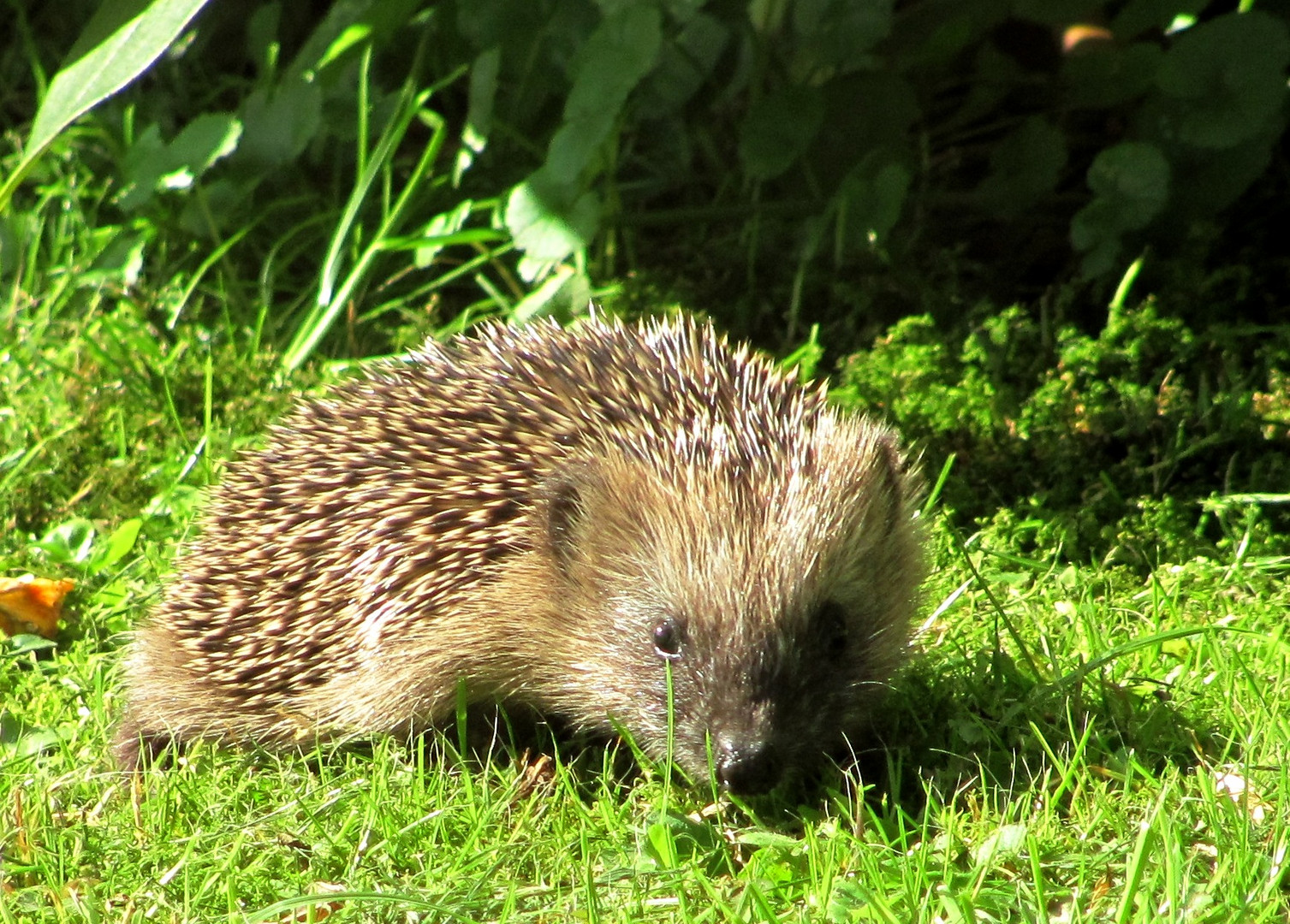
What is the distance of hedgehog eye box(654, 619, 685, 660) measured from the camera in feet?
10.3

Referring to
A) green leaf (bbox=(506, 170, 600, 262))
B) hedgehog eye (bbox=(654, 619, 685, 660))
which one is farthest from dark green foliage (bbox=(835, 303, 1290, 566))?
hedgehog eye (bbox=(654, 619, 685, 660))

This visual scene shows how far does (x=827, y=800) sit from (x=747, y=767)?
35 cm

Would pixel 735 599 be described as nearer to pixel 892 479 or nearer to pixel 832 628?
pixel 832 628

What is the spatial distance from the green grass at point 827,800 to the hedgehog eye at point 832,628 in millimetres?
243

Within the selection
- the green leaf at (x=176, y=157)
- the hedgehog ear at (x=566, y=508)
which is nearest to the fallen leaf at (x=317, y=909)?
the hedgehog ear at (x=566, y=508)

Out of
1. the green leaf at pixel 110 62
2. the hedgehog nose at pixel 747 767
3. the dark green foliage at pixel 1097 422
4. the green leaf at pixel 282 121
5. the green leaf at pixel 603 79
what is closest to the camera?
the hedgehog nose at pixel 747 767

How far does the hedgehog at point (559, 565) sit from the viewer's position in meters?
3.08

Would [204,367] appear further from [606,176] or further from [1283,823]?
[1283,823]

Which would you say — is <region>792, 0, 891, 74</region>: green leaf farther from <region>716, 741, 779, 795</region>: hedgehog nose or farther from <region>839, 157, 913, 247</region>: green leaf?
<region>716, 741, 779, 795</region>: hedgehog nose

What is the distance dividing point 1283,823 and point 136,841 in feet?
7.12

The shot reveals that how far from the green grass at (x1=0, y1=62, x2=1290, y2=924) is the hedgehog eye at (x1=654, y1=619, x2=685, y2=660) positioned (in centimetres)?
29

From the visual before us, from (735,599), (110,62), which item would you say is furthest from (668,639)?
(110,62)

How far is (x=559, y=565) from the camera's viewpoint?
3.38m

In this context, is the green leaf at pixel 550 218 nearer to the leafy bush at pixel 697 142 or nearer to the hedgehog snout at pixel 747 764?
the leafy bush at pixel 697 142
